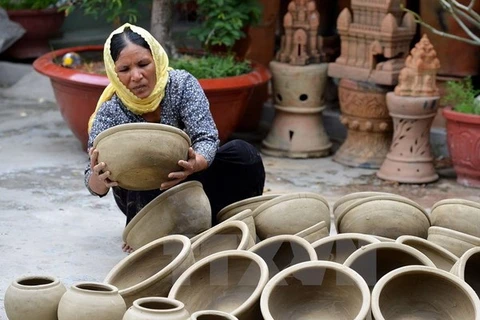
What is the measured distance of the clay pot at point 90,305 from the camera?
325 centimetres

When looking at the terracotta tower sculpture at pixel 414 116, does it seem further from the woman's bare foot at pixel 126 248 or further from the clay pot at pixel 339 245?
the clay pot at pixel 339 245

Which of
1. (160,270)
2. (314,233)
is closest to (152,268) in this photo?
(160,270)

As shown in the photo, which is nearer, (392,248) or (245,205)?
(392,248)

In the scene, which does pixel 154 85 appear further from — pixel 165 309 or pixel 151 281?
pixel 165 309

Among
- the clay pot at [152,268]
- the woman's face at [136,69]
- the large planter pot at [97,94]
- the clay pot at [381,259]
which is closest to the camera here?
the clay pot at [152,268]

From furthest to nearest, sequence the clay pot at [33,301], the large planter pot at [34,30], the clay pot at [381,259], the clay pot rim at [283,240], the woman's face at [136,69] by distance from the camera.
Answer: the large planter pot at [34,30] → the woman's face at [136,69] → the clay pot rim at [283,240] → the clay pot at [381,259] → the clay pot at [33,301]

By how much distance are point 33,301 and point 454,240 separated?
160 centimetres

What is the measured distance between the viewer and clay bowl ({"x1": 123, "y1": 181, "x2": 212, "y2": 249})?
4.11 metres

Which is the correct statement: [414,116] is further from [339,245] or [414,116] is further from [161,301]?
[161,301]

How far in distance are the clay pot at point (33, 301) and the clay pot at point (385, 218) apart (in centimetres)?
126

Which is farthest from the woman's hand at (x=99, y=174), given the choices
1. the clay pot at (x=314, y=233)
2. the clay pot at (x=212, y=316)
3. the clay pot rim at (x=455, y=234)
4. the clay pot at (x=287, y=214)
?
the clay pot rim at (x=455, y=234)

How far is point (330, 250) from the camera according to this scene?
3.87 metres

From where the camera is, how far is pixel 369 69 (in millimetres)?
6281

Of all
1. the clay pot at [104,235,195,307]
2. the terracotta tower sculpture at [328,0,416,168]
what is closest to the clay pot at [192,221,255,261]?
the clay pot at [104,235,195,307]
